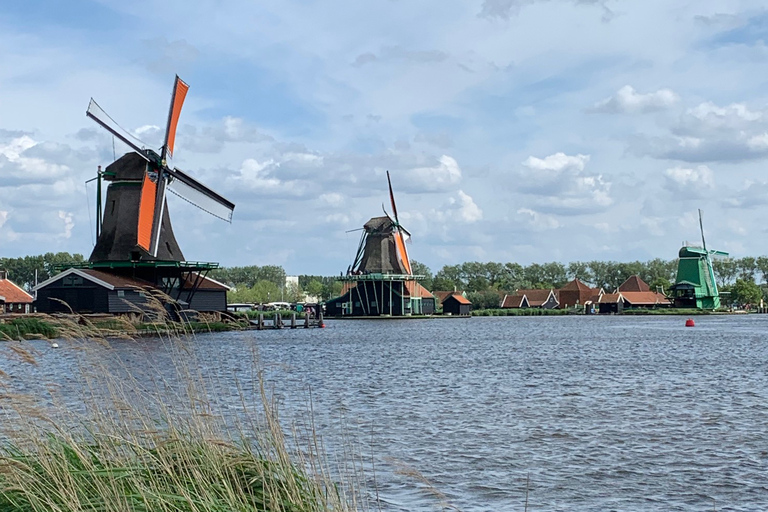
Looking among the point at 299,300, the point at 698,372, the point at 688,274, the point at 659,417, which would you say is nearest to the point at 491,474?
the point at 659,417

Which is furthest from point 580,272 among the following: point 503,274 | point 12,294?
point 12,294

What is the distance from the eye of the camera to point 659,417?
12.7 m

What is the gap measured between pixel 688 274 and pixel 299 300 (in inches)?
2212

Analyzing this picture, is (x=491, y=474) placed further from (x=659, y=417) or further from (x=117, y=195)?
(x=117, y=195)

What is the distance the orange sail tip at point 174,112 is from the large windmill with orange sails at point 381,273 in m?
29.8

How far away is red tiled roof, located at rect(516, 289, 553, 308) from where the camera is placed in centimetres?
10270

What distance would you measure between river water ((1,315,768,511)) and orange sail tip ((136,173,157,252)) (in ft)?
47.6

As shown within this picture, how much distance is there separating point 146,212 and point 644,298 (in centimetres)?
7125

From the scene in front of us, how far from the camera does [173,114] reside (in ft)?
128

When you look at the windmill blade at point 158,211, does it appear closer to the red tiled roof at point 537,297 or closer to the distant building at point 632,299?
the distant building at point 632,299

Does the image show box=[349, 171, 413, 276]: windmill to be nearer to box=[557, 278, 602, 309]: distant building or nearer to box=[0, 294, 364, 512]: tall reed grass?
box=[557, 278, 602, 309]: distant building

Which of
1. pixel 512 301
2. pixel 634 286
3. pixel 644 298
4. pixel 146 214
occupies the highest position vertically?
pixel 146 214

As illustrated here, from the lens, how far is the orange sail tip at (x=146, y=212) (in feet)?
119

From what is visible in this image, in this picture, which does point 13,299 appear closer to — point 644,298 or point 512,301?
point 512,301
